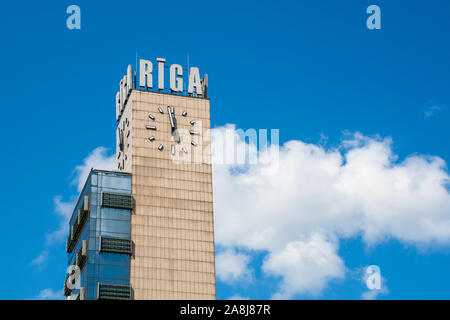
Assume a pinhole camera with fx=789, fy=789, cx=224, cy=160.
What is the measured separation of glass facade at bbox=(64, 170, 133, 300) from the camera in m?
115

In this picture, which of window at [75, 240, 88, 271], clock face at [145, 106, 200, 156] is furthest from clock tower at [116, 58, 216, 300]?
window at [75, 240, 88, 271]

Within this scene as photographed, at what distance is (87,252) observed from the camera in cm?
11700

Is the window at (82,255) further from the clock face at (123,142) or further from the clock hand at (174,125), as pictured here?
the clock hand at (174,125)

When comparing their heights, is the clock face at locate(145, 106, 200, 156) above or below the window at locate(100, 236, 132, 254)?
above

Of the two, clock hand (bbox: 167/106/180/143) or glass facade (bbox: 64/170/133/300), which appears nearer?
glass facade (bbox: 64/170/133/300)

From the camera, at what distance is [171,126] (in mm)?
129625

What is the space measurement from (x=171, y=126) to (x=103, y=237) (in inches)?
887

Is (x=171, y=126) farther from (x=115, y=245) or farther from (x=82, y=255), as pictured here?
(x=82, y=255)

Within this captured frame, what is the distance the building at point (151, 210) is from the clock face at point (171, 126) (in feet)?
0.53

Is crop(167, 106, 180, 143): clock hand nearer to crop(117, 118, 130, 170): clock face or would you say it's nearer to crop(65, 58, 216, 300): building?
crop(65, 58, 216, 300): building

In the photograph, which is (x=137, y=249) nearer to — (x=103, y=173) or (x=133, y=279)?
(x=133, y=279)

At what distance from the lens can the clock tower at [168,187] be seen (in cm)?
12000
